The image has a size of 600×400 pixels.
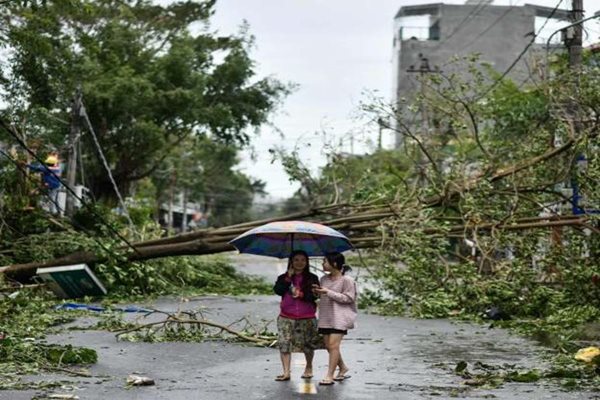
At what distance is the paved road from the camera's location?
28.0ft

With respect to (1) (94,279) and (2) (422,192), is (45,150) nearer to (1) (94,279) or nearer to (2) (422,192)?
(1) (94,279)

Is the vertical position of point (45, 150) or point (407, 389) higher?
point (45, 150)

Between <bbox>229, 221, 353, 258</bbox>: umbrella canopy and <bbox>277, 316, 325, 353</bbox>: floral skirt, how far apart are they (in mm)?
873

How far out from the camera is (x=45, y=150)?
23.8 metres

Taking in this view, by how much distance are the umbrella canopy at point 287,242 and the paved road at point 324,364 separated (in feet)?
4.08

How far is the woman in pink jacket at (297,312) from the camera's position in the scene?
9.26 meters

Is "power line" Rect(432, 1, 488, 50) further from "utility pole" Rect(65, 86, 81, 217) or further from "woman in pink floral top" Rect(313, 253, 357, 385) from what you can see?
"woman in pink floral top" Rect(313, 253, 357, 385)

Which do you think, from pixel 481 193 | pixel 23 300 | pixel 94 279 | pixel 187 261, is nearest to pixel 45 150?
pixel 187 261

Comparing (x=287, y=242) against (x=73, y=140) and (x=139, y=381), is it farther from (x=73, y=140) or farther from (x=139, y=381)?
(x=73, y=140)

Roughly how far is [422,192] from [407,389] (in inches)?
393

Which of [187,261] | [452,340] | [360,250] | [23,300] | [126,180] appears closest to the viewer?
[452,340]

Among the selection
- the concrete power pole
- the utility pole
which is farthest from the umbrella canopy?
the utility pole

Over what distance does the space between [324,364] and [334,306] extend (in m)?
1.88

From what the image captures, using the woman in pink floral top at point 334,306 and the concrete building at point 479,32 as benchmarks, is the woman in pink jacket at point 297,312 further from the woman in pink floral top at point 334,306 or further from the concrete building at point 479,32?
the concrete building at point 479,32
